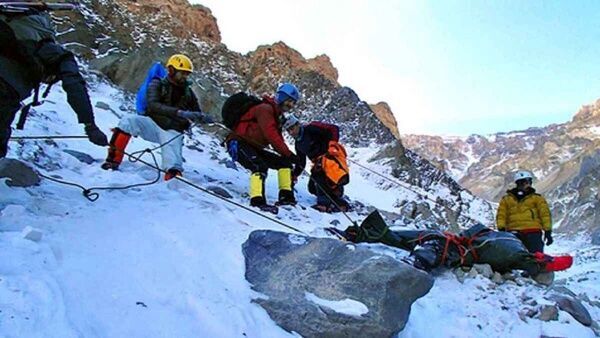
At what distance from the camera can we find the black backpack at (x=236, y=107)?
700 cm

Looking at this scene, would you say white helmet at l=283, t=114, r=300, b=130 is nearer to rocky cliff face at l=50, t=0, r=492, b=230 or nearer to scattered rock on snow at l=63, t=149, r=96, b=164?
scattered rock on snow at l=63, t=149, r=96, b=164

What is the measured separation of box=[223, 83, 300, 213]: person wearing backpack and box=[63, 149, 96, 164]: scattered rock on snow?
1.69 meters

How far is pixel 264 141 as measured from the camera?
695 cm

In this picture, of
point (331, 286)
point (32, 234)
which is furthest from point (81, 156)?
point (331, 286)

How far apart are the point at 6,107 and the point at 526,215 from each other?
672 centimetres

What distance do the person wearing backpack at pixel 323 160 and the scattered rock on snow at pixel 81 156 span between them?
8.27 feet

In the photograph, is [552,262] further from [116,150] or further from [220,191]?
[116,150]

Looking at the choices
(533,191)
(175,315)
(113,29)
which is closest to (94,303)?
(175,315)

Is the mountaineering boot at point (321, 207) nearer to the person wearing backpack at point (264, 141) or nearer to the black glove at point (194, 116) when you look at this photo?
the person wearing backpack at point (264, 141)

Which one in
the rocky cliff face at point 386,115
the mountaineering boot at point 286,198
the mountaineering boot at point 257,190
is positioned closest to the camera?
the mountaineering boot at point 257,190

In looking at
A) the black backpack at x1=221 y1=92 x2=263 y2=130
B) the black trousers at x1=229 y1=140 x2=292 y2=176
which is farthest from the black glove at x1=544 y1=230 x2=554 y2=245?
the black backpack at x1=221 y1=92 x2=263 y2=130

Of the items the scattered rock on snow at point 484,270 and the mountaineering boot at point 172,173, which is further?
the mountaineering boot at point 172,173

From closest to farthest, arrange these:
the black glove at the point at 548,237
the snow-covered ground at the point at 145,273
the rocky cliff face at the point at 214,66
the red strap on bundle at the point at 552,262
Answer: the snow-covered ground at the point at 145,273 < the red strap on bundle at the point at 552,262 < the black glove at the point at 548,237 < the rocky cliff face at the point at 214,66

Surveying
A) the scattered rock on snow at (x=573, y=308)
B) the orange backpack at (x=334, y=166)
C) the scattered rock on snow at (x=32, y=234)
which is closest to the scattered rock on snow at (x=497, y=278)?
the scattered rock on snow at (x=573, y=308)
